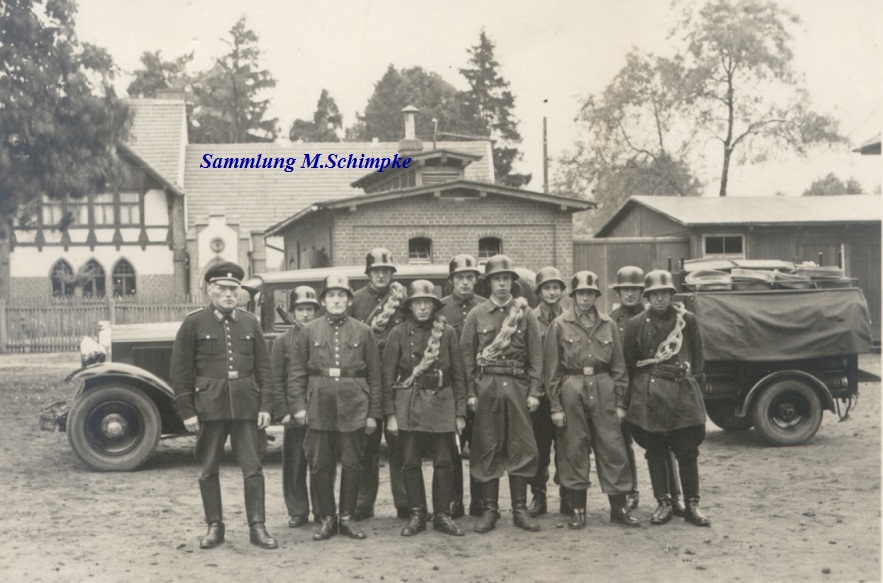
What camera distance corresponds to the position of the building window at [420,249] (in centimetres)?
2017

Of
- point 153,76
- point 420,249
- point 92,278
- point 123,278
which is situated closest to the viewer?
point 420,249

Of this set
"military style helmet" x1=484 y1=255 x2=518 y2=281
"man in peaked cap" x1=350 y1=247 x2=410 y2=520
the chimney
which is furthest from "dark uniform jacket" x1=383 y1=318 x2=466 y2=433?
the chimney

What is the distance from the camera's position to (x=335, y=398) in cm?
634

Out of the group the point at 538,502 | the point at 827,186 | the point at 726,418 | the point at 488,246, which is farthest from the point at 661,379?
the point at 827,186

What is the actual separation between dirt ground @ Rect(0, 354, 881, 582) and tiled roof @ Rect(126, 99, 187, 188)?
26802mm

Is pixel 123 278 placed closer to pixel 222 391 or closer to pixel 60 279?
pixel 60 279

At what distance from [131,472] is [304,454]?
9.92 feet

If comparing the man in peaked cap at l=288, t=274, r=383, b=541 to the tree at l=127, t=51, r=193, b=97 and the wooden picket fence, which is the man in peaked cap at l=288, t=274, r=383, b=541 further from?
the tree at l=127, t=51, r=193, b=97

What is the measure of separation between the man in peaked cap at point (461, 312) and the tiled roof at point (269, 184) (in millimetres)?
24199

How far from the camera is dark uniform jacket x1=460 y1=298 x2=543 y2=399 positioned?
6.65 m

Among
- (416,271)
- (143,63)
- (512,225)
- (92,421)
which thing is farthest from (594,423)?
(143,63)

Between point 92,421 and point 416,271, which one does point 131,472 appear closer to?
point 92,421

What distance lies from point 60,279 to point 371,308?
90.3 feet

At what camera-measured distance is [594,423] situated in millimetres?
6637
